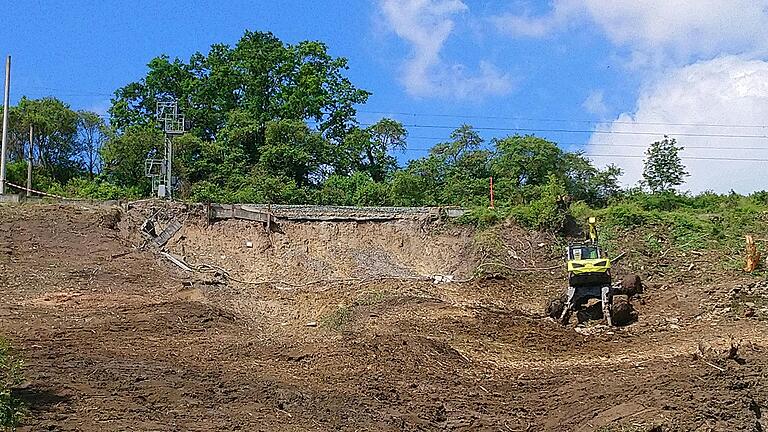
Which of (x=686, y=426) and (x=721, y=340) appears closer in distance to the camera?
(x=686, y=426)

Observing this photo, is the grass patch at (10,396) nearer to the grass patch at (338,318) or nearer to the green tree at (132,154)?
the grass patch at (338,318)

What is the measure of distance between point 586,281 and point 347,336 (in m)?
5.96

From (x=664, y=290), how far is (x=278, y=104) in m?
25.0

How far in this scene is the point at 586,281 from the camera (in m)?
19.2

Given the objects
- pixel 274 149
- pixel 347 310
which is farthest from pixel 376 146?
pixel 347 310

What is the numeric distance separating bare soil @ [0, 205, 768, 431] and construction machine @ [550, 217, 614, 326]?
78 centimetres

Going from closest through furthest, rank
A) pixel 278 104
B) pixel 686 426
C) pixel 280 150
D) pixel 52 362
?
pixel 686 426
pixel 52 362
pixel 280 150
pixel 278 104

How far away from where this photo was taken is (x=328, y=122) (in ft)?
139

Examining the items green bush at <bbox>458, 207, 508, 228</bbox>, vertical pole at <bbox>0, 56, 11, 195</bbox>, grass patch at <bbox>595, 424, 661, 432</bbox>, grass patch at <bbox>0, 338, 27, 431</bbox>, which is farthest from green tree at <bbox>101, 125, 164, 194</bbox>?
grass patch at <bbox>595, 424, 661, 432</bbox>

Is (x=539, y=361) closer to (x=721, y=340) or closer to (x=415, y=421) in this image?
(x=721, y=340)

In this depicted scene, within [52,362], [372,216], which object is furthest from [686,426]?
[372,216]

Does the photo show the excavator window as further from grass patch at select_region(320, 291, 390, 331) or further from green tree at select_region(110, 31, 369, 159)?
green tree at select_region(110, 31, 369, 159)

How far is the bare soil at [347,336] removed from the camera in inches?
447

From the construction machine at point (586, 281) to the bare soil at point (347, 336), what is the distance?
779 mm
